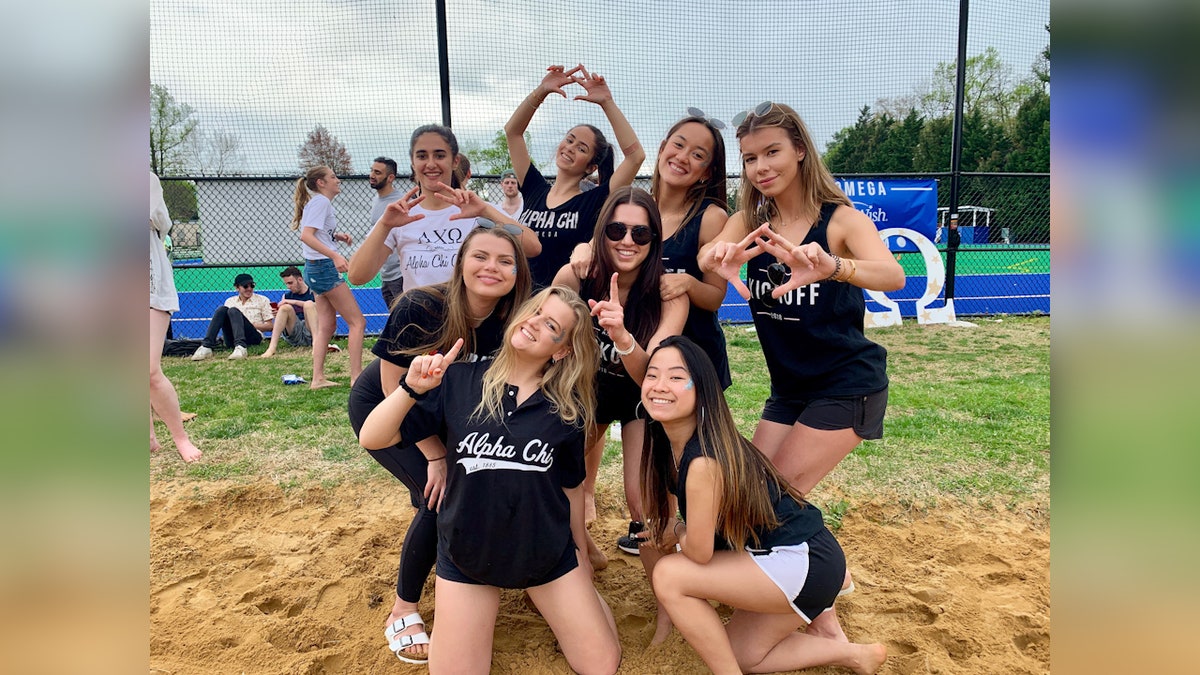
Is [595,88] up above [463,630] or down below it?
above

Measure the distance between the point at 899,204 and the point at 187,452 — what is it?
9.42 m

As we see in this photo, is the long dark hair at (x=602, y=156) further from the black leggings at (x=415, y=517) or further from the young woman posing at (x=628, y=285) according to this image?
the black leggings at (x=415, y=517)

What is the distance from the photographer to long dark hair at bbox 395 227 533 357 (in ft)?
8.59

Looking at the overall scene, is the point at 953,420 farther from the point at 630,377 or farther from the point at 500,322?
the point at 500,322

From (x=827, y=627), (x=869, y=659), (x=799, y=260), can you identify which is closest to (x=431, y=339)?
(x=799, y=260)

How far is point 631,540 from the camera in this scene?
11.0 feet

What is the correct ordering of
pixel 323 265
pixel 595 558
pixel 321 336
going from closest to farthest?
pixel 595 558 < pixel 323 265 < pixel 321 336

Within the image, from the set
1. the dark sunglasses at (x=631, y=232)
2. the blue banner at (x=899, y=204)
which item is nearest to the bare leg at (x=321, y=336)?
the dark sunglasses at (x=631, y=232)

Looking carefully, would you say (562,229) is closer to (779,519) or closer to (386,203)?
(779,519)

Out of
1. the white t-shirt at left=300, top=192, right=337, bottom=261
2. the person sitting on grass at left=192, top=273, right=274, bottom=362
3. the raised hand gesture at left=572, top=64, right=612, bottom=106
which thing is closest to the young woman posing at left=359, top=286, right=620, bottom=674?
the raised hand gesture at left=572, top=64, right=612, bottom=106

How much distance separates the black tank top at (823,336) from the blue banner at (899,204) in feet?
26.4

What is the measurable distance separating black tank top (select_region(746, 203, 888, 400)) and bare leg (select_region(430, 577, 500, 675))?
1.44 m
